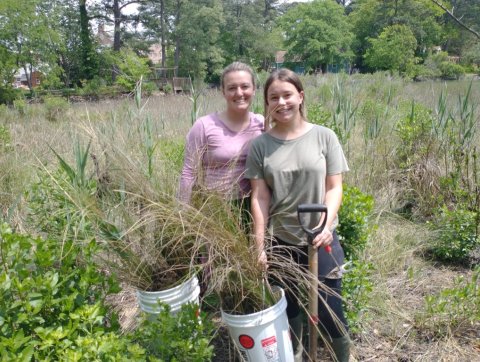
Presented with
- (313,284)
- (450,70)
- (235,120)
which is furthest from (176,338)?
(450,70)

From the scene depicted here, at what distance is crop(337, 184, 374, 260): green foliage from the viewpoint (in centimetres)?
234

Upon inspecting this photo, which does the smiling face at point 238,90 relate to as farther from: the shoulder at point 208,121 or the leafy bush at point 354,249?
the leafy bush at point 354,249

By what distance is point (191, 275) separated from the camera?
6.00 ft

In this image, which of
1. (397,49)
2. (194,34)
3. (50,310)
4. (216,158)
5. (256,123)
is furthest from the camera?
(194,34)

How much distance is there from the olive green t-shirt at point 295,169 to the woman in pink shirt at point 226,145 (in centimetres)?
15

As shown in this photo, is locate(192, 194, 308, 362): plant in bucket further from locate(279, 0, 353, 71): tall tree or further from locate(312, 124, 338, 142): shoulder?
locate(279, 0, 353, 71): tall tree

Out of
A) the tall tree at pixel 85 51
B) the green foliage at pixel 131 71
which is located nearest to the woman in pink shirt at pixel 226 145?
the green foliage at pixel 131 71

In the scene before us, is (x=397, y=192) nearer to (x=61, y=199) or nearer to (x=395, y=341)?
(x=395, y=341)

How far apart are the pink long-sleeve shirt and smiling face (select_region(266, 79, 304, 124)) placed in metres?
0.28

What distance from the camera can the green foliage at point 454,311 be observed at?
2297 millimetres

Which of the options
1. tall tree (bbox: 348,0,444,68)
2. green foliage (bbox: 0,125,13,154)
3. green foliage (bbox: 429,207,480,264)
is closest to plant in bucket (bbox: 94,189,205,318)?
green foliage (bbox: 429,207,480,264)

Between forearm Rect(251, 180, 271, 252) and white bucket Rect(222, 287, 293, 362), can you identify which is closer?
white bucket Rect(222, 287, 293, 362)

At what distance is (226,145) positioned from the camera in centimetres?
211

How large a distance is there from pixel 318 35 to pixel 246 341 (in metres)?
41.6
